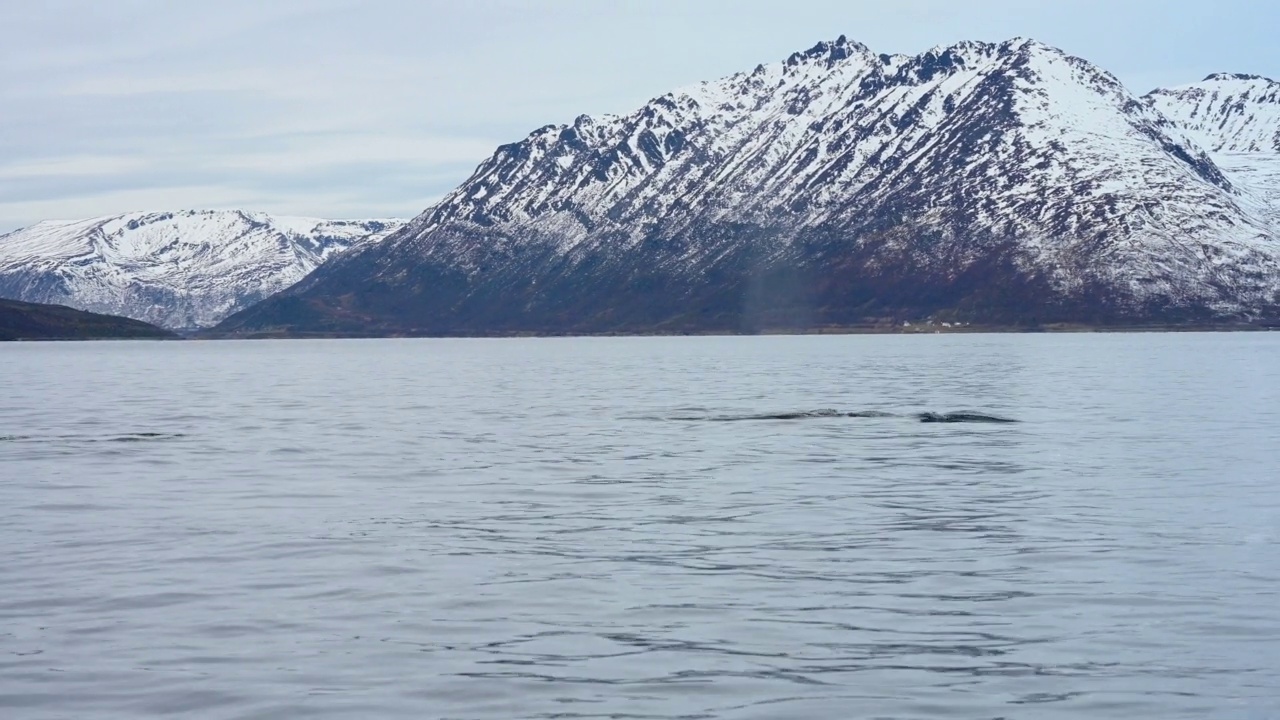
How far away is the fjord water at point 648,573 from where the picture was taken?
23.1 meters

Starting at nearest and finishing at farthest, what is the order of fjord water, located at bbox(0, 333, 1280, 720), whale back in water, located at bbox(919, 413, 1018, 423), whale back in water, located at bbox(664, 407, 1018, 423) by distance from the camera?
fjord water, located at bbox(0, 333, 1280, 720)
whale back in water, located at bbox(919, 413, 1018, 423)
whale back in water, located at bbox(664, 407, 1018, 423)

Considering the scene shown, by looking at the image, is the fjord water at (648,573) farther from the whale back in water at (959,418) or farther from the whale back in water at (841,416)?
the whale back in water at (841,416)

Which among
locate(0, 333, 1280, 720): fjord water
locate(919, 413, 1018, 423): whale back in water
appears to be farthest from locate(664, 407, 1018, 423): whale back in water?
locate(0, 333, 1280, 720): fjord water

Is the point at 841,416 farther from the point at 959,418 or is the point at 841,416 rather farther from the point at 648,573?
the point at 648,573

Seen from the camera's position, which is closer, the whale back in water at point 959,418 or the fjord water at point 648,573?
the fjord water at point 648,573

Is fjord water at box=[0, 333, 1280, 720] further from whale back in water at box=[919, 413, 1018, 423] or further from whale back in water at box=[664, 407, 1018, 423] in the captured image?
whale back in water at box=[664, 407, 1018, 423]

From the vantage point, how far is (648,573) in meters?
A: 32.9

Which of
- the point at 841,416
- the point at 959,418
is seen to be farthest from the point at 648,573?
the point at 841,416

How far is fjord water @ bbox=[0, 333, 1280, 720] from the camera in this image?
23.1 metres

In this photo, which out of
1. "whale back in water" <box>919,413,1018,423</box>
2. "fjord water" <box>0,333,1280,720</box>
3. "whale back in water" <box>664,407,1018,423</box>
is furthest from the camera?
Answer: "whale back in water" <box>664,407,1018,423</box>

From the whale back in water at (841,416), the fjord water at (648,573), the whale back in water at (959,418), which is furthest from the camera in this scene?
the whale back in water at (841,416)

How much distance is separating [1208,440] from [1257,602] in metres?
39.0

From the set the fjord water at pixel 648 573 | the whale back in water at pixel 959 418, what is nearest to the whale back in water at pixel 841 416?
the whale back in water at pixel 959 418

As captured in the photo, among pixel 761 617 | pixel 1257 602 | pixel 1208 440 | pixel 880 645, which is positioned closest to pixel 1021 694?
pixel 880 645
